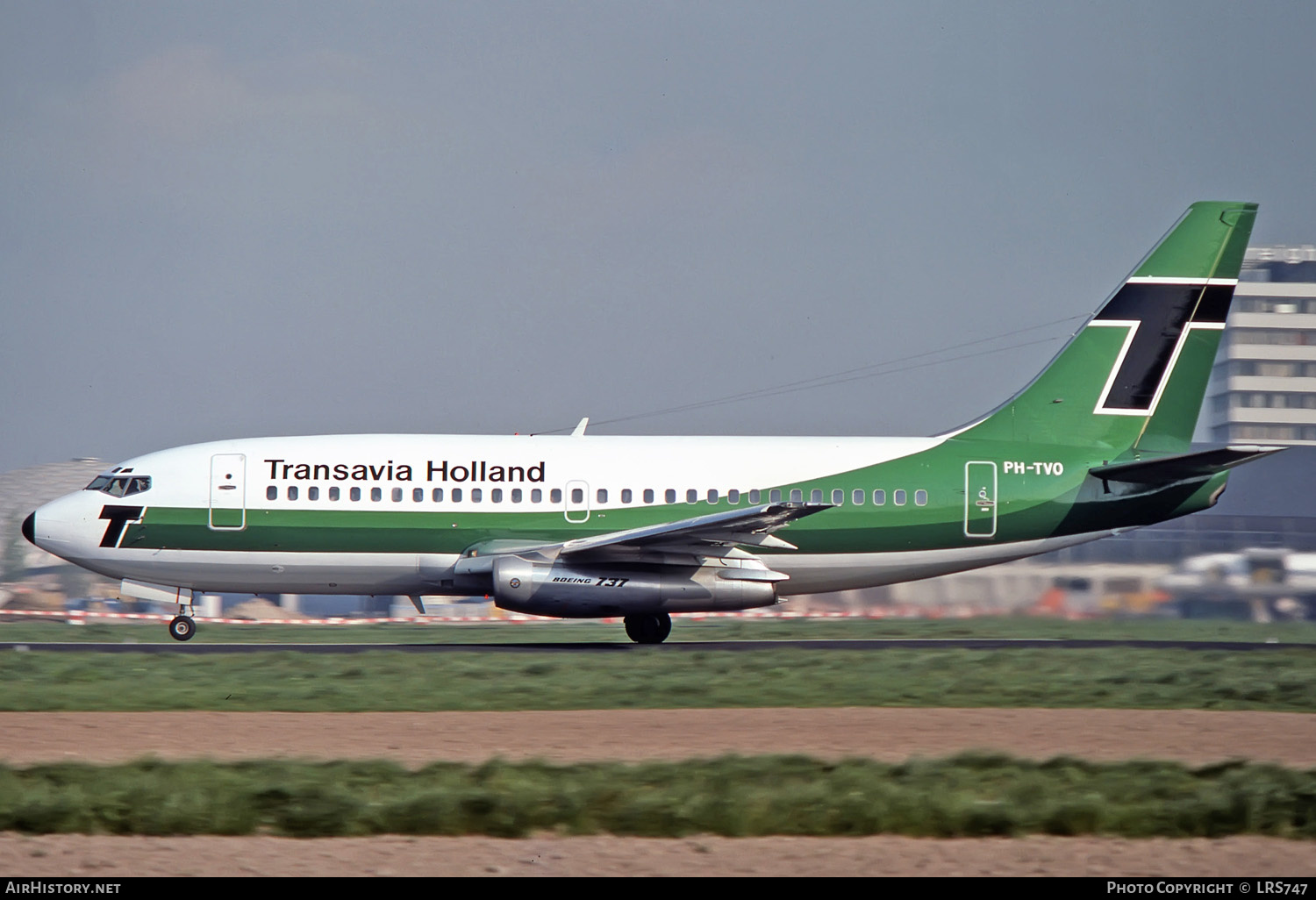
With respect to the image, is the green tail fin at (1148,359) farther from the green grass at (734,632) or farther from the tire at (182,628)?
the tire at (182,628)

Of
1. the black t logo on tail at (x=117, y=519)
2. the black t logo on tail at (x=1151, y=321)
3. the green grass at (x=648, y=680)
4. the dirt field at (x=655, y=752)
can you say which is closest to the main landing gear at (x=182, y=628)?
the black t logo on tail at (x=117, y=519)

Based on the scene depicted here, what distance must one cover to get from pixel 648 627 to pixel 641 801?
1525cm

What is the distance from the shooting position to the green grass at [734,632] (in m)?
28.8

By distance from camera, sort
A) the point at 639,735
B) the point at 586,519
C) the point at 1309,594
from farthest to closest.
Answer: the point at 1309,594
the point at 586,519
the point at 639,735

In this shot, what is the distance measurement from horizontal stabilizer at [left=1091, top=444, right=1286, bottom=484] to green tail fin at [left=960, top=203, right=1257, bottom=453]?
32.6 inches

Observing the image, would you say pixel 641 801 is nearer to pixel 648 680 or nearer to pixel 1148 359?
pixel 648 680

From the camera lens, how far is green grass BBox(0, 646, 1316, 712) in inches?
725

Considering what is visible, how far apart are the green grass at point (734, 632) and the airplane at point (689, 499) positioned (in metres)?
2.21

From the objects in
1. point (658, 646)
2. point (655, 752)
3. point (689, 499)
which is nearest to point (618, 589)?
point (658, 646)

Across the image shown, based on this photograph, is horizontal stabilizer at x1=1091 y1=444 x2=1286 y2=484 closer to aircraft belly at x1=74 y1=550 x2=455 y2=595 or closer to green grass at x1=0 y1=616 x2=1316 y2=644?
green grass at x1=0 y1=616 x2=1316 y2=644
